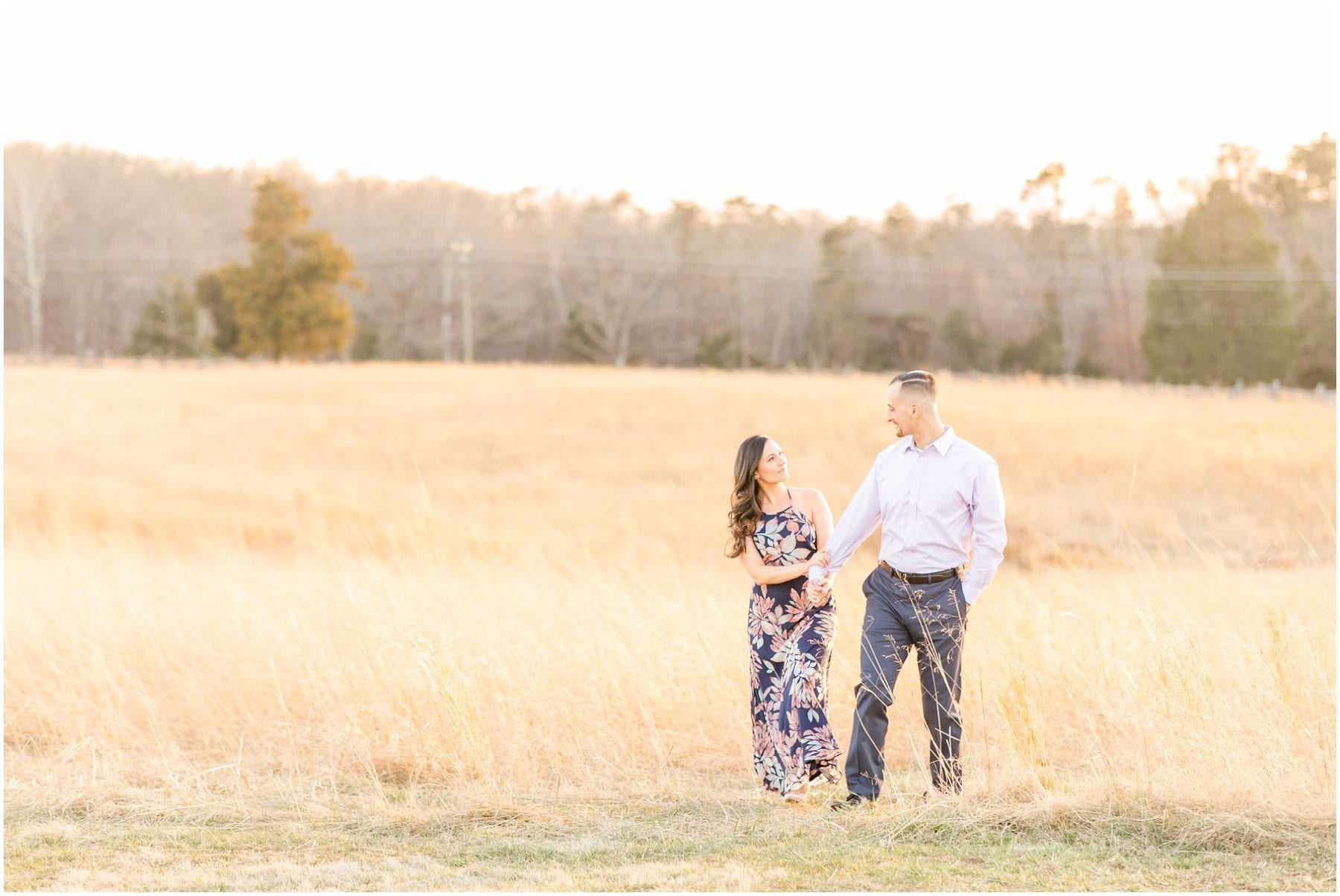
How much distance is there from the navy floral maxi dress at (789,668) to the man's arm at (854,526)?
0.17 metres

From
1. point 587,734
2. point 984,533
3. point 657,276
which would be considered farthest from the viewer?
point 657,276

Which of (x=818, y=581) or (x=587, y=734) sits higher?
(x=818, y=581)

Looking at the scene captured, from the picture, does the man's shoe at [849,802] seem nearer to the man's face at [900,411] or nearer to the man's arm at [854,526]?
the man's arm at [854,526]

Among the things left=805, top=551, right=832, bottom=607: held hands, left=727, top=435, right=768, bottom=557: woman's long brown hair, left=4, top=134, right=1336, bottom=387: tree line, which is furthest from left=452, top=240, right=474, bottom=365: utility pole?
left=805, top=551, right=832, bottom=607: held hands

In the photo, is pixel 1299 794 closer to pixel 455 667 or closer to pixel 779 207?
pixel 455 667

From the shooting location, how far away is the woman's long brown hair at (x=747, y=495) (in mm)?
5891

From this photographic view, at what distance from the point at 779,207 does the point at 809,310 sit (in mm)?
11507

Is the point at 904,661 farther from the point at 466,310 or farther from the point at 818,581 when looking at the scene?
the point at 466,310

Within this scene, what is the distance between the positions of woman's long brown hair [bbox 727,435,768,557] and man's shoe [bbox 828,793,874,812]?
1183mm

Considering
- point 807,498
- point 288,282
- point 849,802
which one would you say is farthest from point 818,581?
point 288,282

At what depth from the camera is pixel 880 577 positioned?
560 cm

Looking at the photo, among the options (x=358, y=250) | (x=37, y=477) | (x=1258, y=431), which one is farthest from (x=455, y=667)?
(x=358, y=250)

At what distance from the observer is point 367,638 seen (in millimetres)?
7938

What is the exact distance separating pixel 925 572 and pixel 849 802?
1.05 metres
